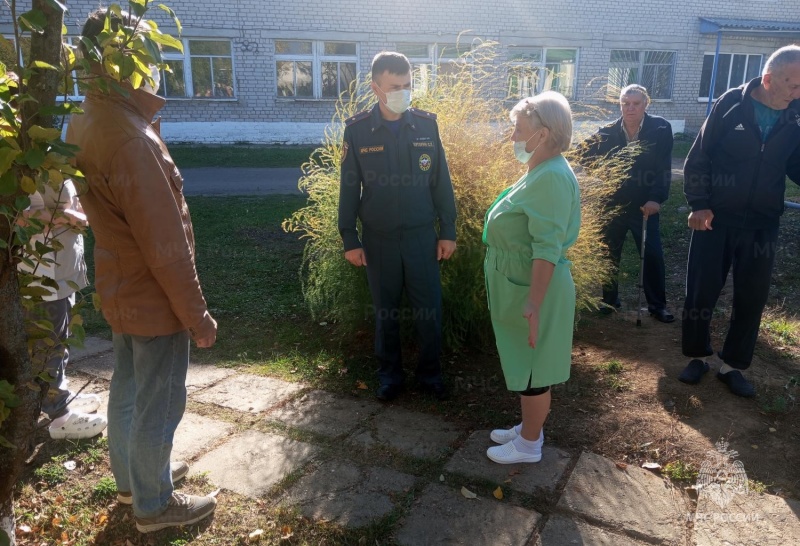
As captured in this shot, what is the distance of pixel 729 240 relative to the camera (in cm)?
380

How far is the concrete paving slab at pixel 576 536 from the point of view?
250cm

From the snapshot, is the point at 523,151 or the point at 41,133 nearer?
the point at 41,133

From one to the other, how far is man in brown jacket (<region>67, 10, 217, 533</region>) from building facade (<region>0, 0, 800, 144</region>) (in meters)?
15.1

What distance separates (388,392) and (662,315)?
2663mm

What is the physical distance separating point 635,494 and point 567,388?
44.6 inches

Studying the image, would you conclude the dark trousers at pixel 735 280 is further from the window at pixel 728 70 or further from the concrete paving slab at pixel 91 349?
the window at pixel 728 70

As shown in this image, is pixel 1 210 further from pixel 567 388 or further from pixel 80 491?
pixel 567 388

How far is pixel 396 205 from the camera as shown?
3.60 metres

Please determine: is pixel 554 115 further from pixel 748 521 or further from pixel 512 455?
pixel 748 521

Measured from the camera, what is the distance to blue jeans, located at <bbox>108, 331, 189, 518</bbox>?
7.86ft

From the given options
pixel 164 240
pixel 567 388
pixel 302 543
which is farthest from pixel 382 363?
pixel 164 240

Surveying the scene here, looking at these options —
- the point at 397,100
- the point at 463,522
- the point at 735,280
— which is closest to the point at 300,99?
the point at 397,100

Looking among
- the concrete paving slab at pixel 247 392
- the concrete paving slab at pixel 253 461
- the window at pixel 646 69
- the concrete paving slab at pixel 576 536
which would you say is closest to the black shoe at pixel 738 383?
the concrete paving slab at pixel 576 536

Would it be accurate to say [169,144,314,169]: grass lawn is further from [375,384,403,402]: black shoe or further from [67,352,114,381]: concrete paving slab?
[375,384,403,402]: black shoe
